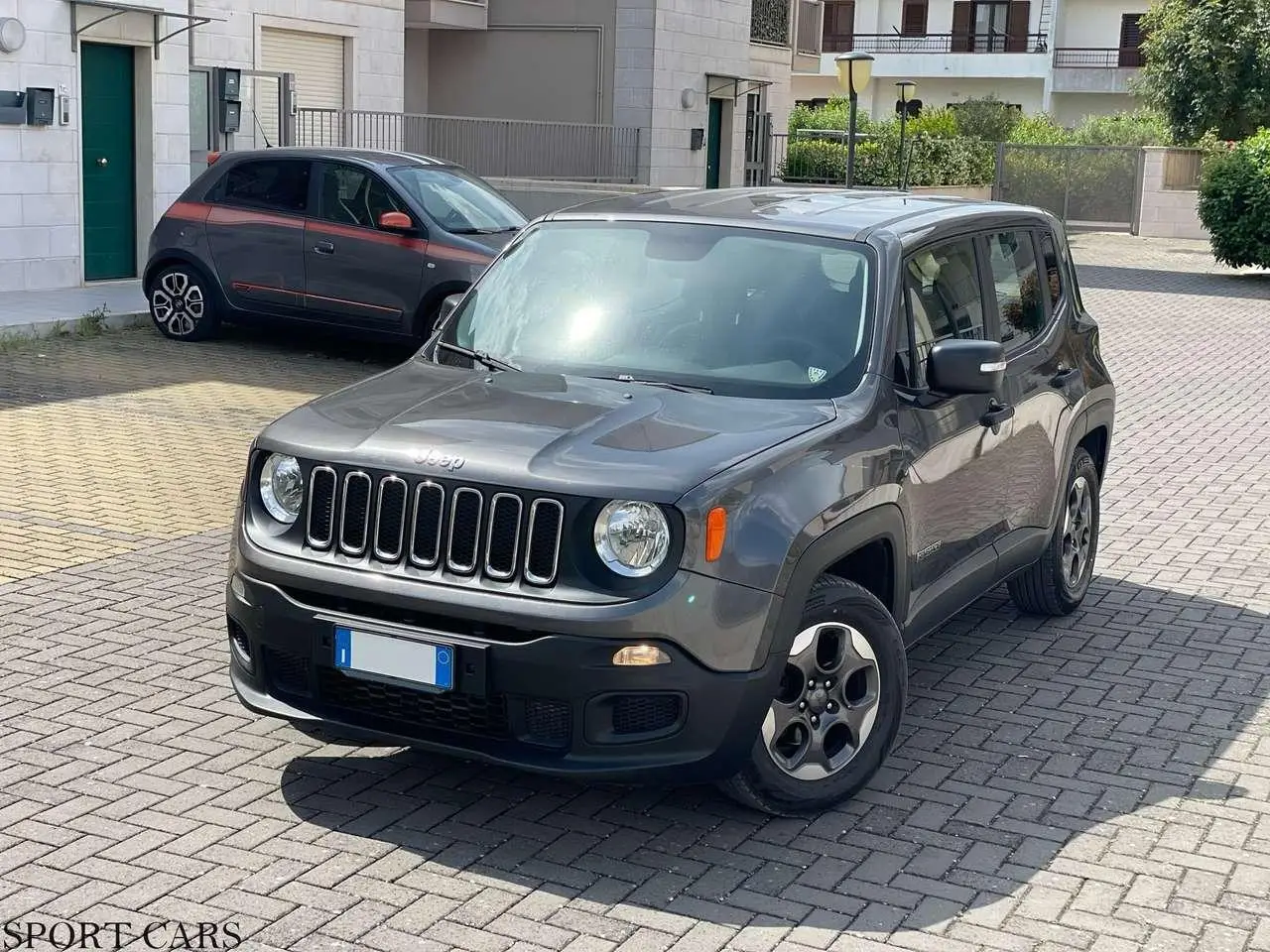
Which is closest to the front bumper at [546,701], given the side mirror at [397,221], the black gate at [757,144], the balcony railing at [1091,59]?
the side mirror at [397,221]

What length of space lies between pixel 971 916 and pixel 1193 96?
40.7m

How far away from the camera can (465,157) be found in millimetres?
26516

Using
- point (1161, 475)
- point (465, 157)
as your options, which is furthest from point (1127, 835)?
point (465, 157)

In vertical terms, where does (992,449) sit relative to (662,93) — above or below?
below

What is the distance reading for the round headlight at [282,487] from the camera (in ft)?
16.1

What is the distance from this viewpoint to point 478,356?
575 centimetres

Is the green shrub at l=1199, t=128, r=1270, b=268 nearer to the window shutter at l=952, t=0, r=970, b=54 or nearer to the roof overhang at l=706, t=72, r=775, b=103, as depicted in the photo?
the roof overhang at l=706, t=72, r=775, b=103

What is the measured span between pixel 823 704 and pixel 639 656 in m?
0.81

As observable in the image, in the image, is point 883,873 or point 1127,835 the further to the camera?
point 1127,835

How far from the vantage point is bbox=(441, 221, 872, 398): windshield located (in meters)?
5.43

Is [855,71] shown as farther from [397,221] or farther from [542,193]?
[397,221]

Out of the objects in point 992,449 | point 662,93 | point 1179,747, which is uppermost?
point 662,93

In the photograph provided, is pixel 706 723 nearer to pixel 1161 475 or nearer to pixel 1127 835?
pixel 1127 835

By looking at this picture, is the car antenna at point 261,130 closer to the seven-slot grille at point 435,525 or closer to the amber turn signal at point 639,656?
the seven-slot grille at point 435,525
